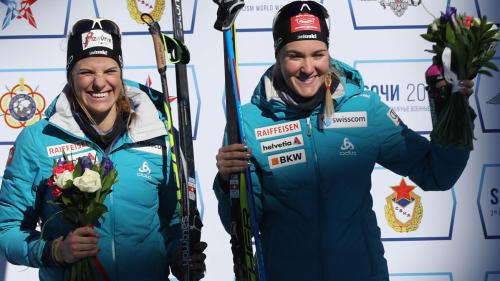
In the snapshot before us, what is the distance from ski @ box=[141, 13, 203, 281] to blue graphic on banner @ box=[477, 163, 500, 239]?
206 cm

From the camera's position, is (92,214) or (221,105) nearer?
(92,214)

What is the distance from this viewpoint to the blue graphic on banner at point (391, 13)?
5.32 meters

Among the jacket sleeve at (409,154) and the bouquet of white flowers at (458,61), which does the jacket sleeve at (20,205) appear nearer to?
the jacket sleeve at (409,154)

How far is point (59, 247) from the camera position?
368cm

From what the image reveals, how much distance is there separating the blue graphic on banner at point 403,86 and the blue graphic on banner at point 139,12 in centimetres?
102

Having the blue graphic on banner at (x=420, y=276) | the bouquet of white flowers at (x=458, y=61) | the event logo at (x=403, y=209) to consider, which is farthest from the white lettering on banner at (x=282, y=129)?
the blue graphic on banner at (x=420, y=276)

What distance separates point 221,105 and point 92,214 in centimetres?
177

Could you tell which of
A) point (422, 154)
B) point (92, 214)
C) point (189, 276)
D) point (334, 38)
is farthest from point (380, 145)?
point (334, 38)

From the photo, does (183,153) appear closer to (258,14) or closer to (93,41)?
(93,41)

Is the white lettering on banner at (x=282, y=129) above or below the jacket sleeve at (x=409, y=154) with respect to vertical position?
above

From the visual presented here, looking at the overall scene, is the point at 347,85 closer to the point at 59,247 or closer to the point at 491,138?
the point at 59,247

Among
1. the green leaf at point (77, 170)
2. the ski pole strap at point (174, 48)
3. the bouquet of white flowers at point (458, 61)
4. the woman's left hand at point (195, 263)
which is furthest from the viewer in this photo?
the ski pole strap at point (174, 48)

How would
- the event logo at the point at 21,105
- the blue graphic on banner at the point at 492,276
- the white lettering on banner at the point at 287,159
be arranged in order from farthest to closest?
the blue graphic on banner at the point at 492,276 → the event logo at the point at 21,105 → the white lettering on banner at the point at 287,159

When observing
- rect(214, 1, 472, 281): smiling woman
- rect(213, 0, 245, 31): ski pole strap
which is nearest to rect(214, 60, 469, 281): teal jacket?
rect(214, 1, 472, 281): smiling woman
